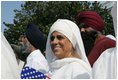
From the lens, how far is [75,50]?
4973 mm

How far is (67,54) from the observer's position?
4836 millimetres

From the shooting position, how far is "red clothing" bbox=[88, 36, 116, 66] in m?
5.21

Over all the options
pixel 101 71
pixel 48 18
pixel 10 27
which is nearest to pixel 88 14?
pixel 101 71

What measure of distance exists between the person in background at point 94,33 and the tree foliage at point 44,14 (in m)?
23.5

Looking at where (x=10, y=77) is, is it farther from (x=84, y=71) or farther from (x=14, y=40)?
(x=14, y=40)

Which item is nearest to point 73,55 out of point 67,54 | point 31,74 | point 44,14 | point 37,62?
point 67,54

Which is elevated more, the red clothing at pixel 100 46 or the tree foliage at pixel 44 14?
the red clothing at pixel 100 46

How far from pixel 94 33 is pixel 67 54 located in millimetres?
908

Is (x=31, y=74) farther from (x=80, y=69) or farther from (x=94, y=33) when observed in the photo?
(x=94, y=33)

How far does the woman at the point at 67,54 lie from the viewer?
4.64 meters

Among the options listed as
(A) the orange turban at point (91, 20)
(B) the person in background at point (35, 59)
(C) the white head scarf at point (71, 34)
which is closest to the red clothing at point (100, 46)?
(C) the white head scarf at point (71, 34)

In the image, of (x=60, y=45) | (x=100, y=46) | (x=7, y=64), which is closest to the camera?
(x=7, y=64)

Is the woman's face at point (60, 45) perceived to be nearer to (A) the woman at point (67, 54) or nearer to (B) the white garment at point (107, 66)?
(A) the woman at point (67, 54)

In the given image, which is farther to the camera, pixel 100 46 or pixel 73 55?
pixel 100 46
